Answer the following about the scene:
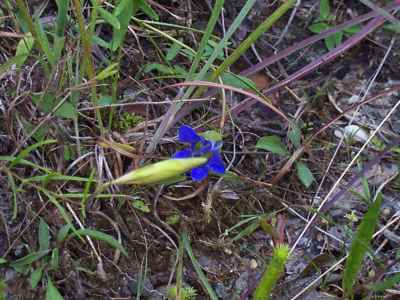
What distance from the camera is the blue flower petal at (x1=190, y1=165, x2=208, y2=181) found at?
1.55 m

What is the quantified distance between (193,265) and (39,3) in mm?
758

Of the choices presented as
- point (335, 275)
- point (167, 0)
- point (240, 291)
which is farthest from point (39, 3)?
point (335, 275)

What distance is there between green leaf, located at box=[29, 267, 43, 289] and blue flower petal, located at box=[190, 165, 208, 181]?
388mm

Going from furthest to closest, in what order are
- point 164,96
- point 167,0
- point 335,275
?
point 167,0, point 164,96, point 335,275

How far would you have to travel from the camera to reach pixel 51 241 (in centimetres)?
150

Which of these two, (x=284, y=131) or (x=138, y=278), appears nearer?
(x=138, y=278)

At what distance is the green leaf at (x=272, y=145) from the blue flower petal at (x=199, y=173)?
189 millimetres

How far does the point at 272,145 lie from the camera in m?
1.69

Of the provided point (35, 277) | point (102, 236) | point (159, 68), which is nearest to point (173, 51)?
point (159, 68)

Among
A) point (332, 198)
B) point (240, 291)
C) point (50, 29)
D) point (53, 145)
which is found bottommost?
point (240, 291)

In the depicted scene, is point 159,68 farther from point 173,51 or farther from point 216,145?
point 216,145

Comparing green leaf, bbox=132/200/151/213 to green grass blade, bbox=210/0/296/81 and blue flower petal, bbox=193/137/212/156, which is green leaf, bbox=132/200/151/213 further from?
green grass blade, bbox=210/0/296/81

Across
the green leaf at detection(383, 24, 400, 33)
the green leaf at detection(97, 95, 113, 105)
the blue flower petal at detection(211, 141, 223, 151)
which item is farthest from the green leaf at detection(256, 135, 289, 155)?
the green leaf at detection(383, 24, 400, 33)

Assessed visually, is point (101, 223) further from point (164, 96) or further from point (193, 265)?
point (164, 96)
